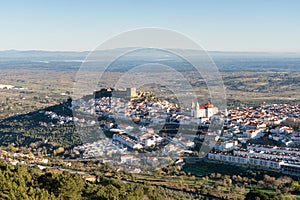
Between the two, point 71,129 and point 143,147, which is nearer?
point 143,147

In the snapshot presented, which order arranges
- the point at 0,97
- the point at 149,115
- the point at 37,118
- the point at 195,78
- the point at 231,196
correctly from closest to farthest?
1. the point at 231,196
2. the point at 149,115
3. the point at 37,118
4. the point at 0,97
5. the point at 195,78

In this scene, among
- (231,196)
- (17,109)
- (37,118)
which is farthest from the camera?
(17,109)

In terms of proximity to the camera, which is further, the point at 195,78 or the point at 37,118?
the point at 195,78

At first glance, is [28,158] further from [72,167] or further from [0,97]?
[0,97]

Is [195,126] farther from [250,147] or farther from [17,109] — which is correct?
[17,109]

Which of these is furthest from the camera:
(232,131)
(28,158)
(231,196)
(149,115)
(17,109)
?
(17,109)

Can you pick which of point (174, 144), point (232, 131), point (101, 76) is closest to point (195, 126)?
point (232, 131)

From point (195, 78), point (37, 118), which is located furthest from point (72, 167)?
point (195, 78)

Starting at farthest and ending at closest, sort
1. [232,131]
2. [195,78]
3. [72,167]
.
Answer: [195,78] → [232,131] → [72,167]
